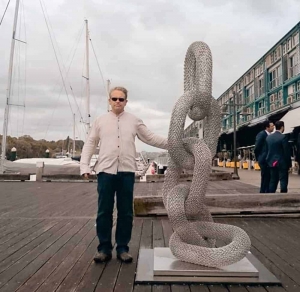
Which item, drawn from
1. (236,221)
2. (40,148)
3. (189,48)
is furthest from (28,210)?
(40,148)

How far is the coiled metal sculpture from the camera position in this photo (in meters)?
3.49

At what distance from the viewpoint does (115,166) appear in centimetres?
395

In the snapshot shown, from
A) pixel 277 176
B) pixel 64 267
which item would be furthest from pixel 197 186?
pixel 277 176

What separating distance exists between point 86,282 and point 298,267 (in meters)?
2.11

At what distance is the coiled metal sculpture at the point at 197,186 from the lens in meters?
3.49

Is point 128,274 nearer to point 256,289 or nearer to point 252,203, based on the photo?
point 256,289

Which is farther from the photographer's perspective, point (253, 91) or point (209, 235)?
point (253, 91)

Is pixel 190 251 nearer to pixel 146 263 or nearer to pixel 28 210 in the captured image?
pixel 146 263

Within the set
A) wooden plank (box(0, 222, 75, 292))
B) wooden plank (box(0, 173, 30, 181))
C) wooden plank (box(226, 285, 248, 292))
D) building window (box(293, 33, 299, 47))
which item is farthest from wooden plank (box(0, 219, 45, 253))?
building window (box(293, 33, 299, 47))

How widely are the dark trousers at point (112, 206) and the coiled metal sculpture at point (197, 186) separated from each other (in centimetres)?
42

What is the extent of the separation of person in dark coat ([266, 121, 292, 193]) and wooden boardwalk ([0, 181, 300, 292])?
1401mm

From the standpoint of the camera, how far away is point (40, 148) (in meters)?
78.5

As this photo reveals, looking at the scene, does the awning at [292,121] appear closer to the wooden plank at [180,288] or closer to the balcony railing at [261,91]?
the wooden plank at [180,288]

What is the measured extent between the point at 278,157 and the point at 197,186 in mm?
4531
